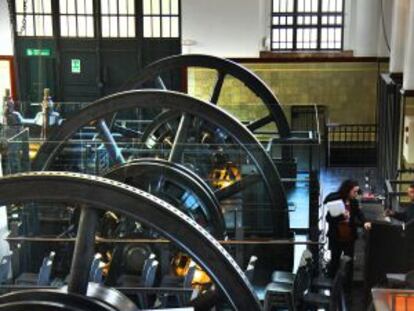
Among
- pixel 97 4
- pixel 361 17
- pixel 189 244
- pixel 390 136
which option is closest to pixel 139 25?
pixel 97 4

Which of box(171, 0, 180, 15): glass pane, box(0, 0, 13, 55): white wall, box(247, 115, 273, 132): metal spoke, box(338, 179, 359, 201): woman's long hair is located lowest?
box(338, 179, 359, 201): woman's long hair

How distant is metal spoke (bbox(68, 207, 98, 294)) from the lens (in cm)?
270

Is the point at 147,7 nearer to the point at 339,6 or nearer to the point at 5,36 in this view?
the point at 5,36

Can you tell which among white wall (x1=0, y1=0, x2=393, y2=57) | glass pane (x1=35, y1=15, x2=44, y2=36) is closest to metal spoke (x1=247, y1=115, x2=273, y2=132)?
white wall (x1=0, y1=0, x2=393, y2=57)

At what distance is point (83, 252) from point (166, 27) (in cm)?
1050

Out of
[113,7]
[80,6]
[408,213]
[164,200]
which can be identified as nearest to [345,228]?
[408,213]

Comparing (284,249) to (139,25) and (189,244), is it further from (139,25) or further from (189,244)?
(139,25)

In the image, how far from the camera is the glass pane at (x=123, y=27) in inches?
511

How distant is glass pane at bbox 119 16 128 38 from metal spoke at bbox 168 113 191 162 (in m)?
6.25

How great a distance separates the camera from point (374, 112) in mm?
12711

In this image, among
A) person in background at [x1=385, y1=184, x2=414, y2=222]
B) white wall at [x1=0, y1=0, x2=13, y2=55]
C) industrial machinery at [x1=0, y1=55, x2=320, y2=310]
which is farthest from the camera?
white wall at [x1=0, y1=0, x2=13, y2=55]

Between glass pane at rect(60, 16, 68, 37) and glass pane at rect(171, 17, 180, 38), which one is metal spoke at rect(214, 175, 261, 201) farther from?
glass pane at rect(60, 16, 68, 37)

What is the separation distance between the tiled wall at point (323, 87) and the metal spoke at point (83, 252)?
9.92 m

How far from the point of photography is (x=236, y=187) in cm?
702
